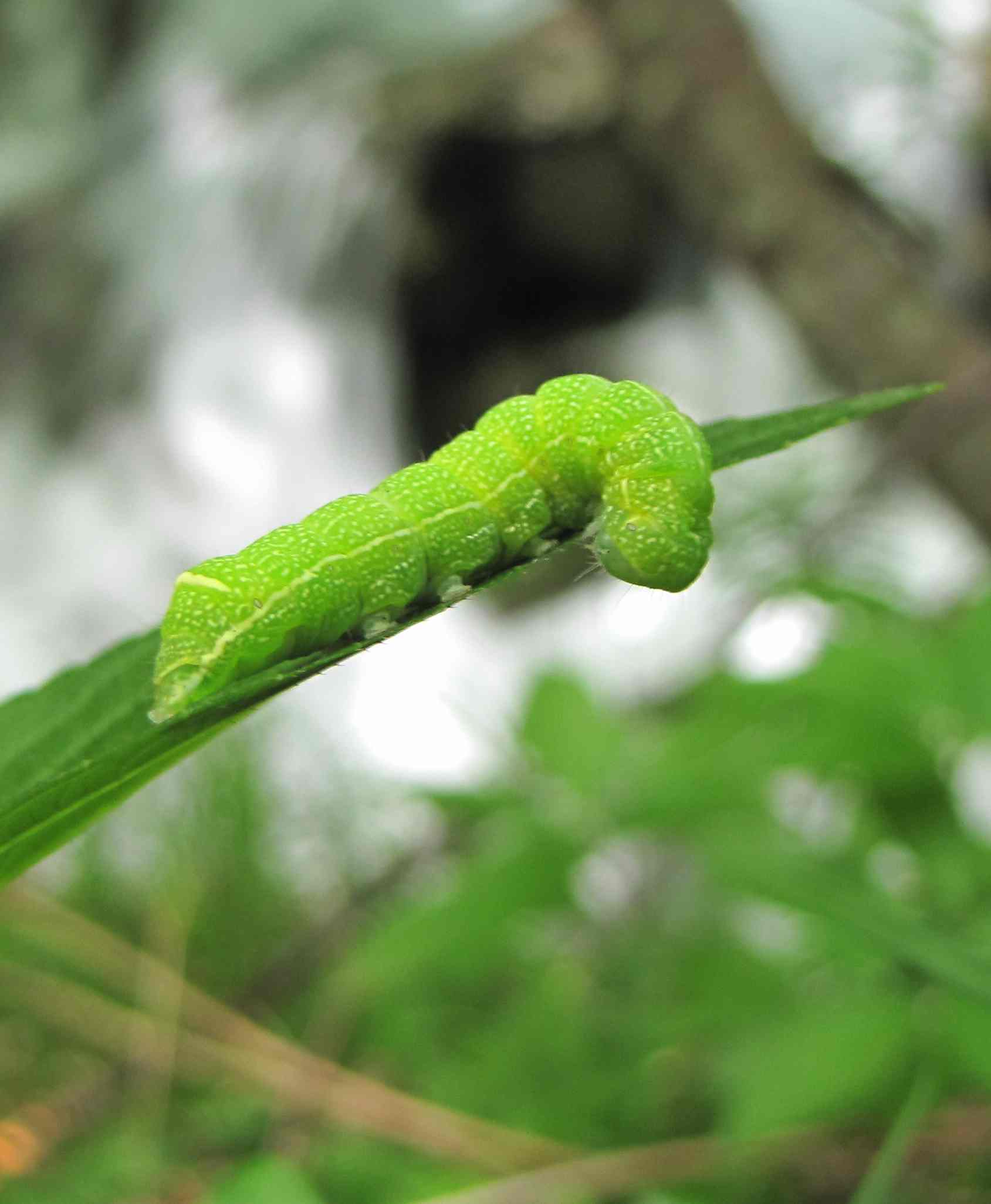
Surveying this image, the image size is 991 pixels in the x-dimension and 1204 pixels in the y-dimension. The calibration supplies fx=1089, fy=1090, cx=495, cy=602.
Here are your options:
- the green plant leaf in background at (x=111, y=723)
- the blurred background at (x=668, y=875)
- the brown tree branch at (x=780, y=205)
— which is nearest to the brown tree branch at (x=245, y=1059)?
the blurred background at (x=668, y=875)

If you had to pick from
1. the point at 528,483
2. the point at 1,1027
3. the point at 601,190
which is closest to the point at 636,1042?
the point at 528,483

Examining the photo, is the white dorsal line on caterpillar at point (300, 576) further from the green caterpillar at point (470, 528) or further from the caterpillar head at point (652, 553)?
the caterpillar head at point (652, 553)

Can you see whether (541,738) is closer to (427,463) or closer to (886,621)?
(886,621)

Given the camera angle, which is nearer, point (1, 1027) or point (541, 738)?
point (541, 738)

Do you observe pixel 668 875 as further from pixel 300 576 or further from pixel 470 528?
pixel 300 576

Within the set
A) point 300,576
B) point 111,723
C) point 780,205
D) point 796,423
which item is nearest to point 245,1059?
point 300,576

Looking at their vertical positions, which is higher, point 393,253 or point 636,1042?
point 393,253

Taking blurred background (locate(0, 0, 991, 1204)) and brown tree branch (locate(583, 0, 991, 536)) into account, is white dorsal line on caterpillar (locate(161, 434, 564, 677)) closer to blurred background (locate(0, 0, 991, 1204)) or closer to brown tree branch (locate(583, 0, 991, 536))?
blurred background (locate(0, 0, 991, 1204))
